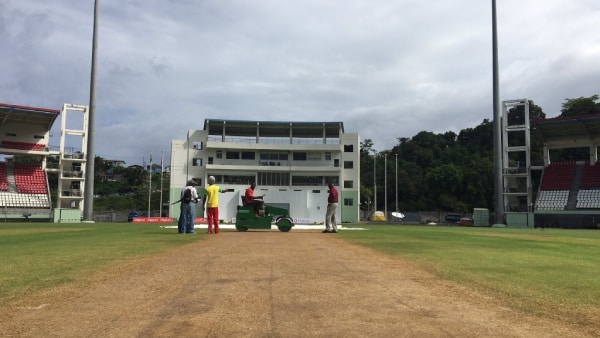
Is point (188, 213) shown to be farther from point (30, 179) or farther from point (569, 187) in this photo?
point (569, 187)

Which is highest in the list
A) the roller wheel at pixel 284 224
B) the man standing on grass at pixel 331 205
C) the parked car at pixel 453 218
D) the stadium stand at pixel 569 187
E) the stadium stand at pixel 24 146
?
the stadium stand at pixel 24 146

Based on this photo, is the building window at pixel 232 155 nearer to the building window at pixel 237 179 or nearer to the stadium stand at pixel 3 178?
the building window at pixel 237 179

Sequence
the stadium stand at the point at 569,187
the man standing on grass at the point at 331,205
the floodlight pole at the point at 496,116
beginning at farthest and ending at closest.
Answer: the stadium stand at the point at 569,187 → the floodlight pole at the point at 496,116 → the man standing on grass at the point at 331,205

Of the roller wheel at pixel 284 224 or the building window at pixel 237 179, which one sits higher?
the building window at pixel 237 179

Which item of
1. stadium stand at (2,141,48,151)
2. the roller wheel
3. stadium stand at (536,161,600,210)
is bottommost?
the roller wheel

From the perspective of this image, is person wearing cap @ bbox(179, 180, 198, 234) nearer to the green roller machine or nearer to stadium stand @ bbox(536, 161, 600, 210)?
the green roller machine

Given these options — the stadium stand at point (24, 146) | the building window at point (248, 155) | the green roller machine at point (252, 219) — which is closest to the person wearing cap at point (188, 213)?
the green roller machine at point (252, 219)

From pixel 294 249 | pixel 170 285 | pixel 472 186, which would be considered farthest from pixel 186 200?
pixel 472 186

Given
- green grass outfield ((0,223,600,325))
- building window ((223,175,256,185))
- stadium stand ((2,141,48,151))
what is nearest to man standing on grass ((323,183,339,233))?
green grass outfield ((0,223,600,325))

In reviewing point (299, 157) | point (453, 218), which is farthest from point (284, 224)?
point (453, 218)

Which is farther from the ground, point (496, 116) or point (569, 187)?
point (496, 116)

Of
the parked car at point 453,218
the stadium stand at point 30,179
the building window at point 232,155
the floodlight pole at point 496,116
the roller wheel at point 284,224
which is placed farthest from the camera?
the building window at point 232,155

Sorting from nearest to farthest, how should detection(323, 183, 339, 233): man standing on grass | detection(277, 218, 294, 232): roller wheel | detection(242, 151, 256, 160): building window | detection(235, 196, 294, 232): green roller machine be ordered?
detection(323, 183, 339, 233): man standing on grass
detection(235, 196, 294, 232): green roller machine
detection(277, 218, 294, 232): roller wheel
detection(242, 151, 256, 160): building window

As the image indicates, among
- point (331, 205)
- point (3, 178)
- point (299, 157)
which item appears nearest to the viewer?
point (331, 205)
